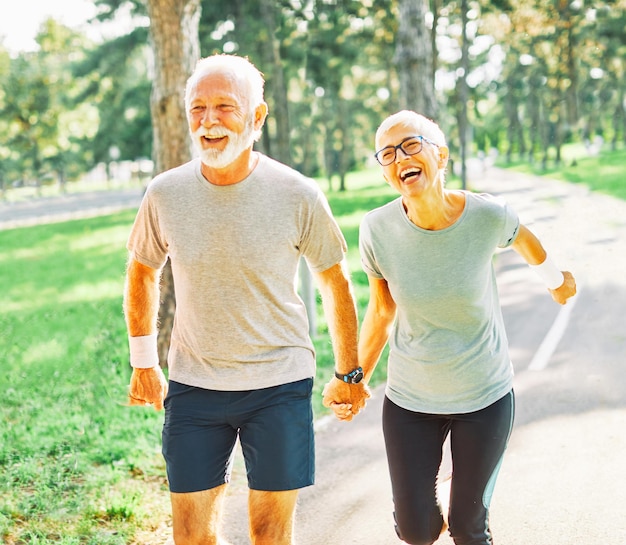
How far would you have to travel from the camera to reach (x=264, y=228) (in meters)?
3.21

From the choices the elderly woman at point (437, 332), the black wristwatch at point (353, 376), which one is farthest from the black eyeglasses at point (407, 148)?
the black wristwatch at point (353, 376)

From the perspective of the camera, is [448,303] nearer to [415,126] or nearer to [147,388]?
[415,126]

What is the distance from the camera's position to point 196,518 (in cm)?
317

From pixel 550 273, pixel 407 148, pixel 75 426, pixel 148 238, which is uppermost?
pixel 407 148

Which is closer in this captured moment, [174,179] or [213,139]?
[213,139]

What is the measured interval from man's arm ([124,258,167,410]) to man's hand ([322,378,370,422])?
72 cm

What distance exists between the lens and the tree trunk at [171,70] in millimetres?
7734

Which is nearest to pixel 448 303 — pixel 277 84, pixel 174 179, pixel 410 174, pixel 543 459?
pixel 410 174

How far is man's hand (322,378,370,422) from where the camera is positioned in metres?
3.55

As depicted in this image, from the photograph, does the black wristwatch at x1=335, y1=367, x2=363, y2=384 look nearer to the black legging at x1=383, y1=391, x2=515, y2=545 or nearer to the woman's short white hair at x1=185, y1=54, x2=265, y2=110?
the black legging at x1=383, y1=391, x2=515, y2=545

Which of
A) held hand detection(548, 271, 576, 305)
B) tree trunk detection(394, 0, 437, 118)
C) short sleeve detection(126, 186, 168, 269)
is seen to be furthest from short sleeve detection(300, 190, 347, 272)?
tree trunk detection(394, 0, 437, 118)

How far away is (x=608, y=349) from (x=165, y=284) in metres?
4.42

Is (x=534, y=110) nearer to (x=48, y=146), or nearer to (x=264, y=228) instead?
(x=48, y=146)

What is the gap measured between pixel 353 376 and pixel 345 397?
3.9 inches
